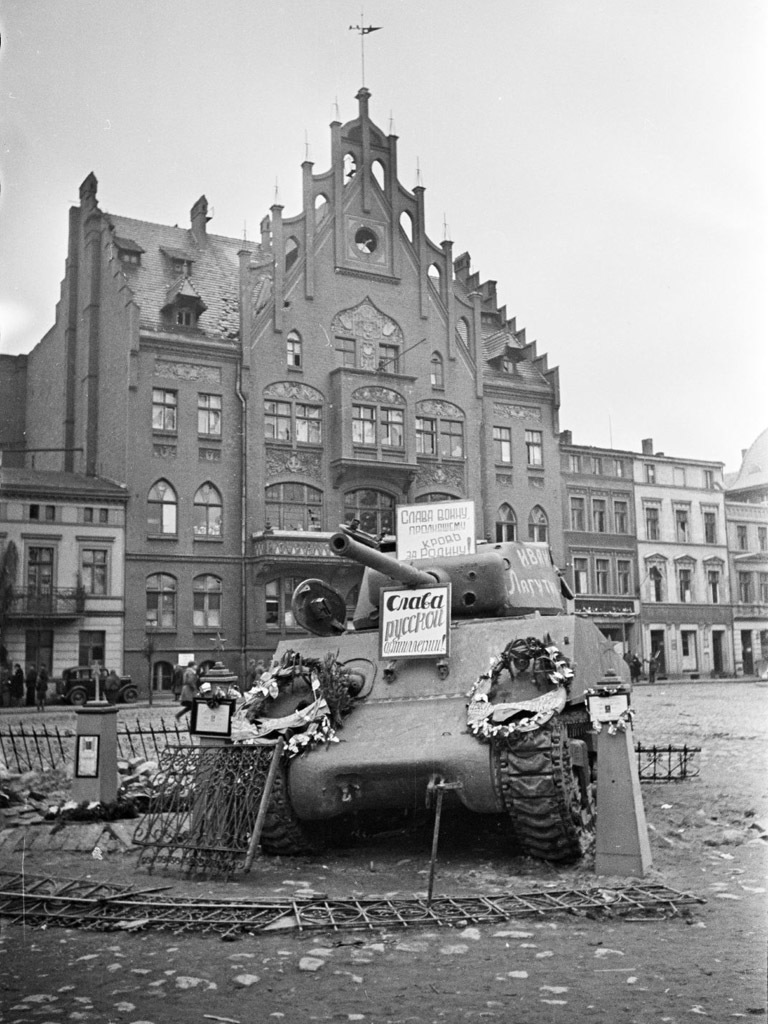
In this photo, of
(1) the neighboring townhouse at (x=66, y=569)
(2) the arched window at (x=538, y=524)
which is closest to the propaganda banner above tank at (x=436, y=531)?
(1) the neighboring townhouse at (x=66, y=569)

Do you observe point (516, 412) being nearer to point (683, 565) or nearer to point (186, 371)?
point (683, 565)

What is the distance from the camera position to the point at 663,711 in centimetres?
2462

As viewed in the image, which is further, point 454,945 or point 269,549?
point 269,549

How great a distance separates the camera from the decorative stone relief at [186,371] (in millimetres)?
37812

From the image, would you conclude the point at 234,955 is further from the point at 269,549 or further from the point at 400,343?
the point at 400,343

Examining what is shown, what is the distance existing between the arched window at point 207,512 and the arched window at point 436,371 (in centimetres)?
974

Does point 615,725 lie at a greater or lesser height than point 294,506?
lesser

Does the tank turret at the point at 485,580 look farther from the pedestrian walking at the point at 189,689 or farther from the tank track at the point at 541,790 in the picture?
the pedestrian walking at the point at 189,689

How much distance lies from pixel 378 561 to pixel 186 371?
30006mm

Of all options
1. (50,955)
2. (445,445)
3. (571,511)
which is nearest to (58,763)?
(50,955)

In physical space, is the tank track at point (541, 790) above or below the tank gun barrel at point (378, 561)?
below

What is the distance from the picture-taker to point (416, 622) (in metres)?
9.73

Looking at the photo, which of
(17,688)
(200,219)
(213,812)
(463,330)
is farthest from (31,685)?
(213,812)

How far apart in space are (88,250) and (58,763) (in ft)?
97.3
